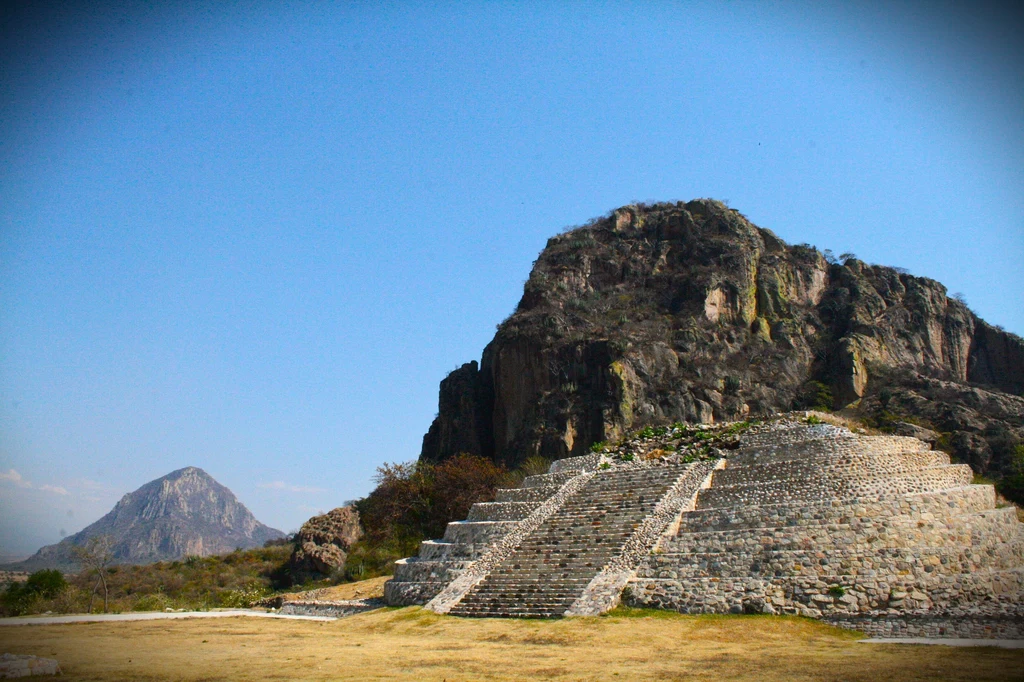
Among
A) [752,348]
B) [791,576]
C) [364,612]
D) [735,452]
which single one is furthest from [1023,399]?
[364,612]

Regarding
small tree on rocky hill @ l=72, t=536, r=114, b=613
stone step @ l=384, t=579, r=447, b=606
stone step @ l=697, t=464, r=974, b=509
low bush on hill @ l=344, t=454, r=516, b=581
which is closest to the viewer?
stone step @ l=697, t=464, r=974, b=509

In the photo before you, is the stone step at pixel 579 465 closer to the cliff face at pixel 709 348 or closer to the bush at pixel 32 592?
the bush at pixel 32 592

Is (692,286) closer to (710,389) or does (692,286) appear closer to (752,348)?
(752,348)

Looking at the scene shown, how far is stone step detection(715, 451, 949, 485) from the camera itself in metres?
22.4

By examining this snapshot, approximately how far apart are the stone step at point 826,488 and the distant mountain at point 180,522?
242 ft

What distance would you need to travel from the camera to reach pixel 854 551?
17641 millimetres

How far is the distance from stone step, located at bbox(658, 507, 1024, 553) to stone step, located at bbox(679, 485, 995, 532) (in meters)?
0.24

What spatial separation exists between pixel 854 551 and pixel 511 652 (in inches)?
344

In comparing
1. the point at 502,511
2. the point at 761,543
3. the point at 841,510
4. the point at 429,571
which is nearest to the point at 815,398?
the point at 502,511

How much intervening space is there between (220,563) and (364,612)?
2739 centimetres

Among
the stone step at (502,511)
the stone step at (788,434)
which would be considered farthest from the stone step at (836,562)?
the stone step at (788,434)

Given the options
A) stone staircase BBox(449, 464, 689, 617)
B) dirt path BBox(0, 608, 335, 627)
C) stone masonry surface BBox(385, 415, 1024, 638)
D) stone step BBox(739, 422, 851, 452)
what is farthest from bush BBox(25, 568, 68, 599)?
stone step BBox(739, 422, 851, 452)

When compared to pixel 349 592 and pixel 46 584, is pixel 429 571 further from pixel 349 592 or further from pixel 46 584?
pixel 46 584

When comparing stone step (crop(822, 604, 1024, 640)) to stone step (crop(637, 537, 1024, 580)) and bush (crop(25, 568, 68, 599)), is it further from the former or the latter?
bush (crop(25, 568, 68, 599))
